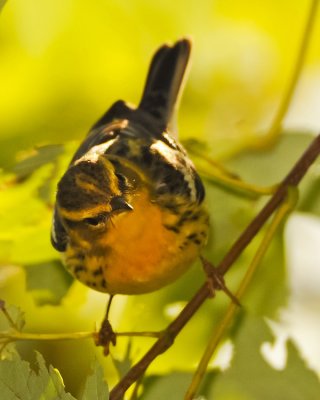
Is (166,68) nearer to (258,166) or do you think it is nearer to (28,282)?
(258,166)

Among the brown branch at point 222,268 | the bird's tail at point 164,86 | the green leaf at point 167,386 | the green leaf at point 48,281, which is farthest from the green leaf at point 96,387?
the bird's tail at point 164,86

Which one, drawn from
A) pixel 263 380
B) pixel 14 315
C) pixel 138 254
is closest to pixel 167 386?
pixel 263 380

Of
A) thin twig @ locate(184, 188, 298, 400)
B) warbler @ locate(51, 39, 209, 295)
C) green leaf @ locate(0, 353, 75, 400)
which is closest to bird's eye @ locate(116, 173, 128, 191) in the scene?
warbler @ locate(51, 39, 209, 295)

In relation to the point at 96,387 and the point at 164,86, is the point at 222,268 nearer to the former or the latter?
the point at 96,387

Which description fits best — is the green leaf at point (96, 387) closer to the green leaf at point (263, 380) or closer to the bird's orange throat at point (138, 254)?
the green leaf at point (263, 380)

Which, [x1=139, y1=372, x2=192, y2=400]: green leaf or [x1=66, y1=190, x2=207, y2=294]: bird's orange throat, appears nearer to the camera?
Result: [x1=139, y1=372, x2=192, y2=400]: green leaf

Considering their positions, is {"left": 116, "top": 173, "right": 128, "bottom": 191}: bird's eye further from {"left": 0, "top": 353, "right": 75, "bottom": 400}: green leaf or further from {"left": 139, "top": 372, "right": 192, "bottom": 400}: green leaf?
{"left": 0, "top": 353, "right": 75, "bottom": 400}: green leaf
